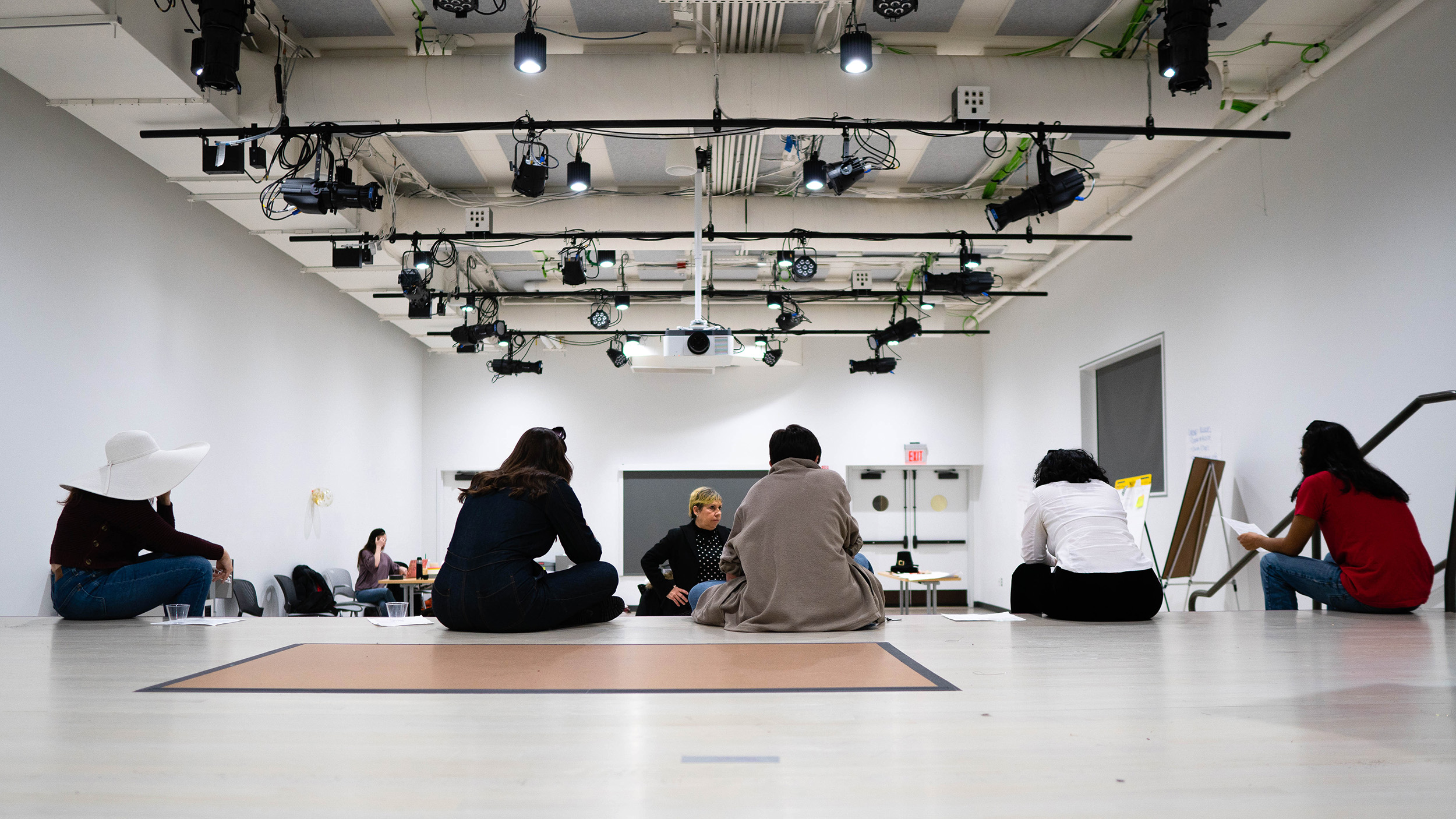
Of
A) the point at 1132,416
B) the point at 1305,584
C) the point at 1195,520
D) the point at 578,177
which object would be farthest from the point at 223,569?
the point at 1132,416

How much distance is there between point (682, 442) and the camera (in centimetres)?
1373

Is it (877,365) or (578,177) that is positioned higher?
(578,177)

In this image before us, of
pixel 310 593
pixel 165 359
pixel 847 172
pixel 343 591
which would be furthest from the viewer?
pixel 343 591

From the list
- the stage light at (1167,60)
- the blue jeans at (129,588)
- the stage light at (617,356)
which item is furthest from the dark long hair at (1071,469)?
the stage light at (617,356)

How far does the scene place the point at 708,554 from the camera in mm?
5141

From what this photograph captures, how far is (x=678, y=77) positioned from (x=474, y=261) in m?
5.23

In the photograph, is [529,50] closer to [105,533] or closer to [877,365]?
[105,533]

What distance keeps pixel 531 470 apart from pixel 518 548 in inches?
12.5

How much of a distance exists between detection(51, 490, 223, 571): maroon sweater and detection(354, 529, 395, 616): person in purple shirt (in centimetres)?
575

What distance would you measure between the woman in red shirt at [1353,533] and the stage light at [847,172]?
2.94 m

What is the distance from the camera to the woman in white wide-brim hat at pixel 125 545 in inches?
169

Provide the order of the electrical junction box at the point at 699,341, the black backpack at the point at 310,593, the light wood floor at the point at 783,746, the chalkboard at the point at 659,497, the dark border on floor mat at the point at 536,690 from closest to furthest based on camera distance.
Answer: the light wood floor at the point at 783,746
the dark border on floor mat at the point at 536,690
the electrical junction box at the point at 699,341
the black backpack at the point at 310,593
the chalkboard at the point at 659,497

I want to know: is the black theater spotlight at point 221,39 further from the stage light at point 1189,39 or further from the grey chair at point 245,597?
the grey chair at point 245,597

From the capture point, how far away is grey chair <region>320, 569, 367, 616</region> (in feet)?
31.3
